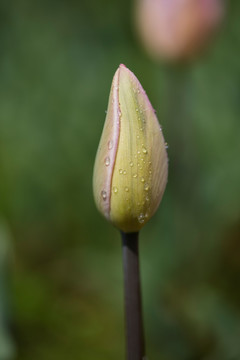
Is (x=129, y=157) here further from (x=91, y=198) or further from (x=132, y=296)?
(x=91, y=198)

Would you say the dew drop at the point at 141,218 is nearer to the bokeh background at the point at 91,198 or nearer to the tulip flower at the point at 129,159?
the tulip flower at the point at 129,159

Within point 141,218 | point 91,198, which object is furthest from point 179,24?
point 141,218

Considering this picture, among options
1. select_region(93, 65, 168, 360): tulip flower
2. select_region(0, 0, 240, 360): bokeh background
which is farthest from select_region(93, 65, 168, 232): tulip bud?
select_region(0, 0, 240, 360): bokeh background

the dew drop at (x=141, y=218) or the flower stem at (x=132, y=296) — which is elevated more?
the dew drop at (x=141, y=218)

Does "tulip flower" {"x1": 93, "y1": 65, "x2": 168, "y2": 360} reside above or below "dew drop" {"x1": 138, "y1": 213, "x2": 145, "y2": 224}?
above

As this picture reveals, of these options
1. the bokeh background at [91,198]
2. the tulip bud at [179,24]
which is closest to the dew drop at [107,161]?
the bokeh background at [91,198]

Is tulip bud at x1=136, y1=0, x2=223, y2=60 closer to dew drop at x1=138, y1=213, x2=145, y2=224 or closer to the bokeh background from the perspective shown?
the bokeh background

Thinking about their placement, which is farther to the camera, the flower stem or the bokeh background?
the bokeh background
